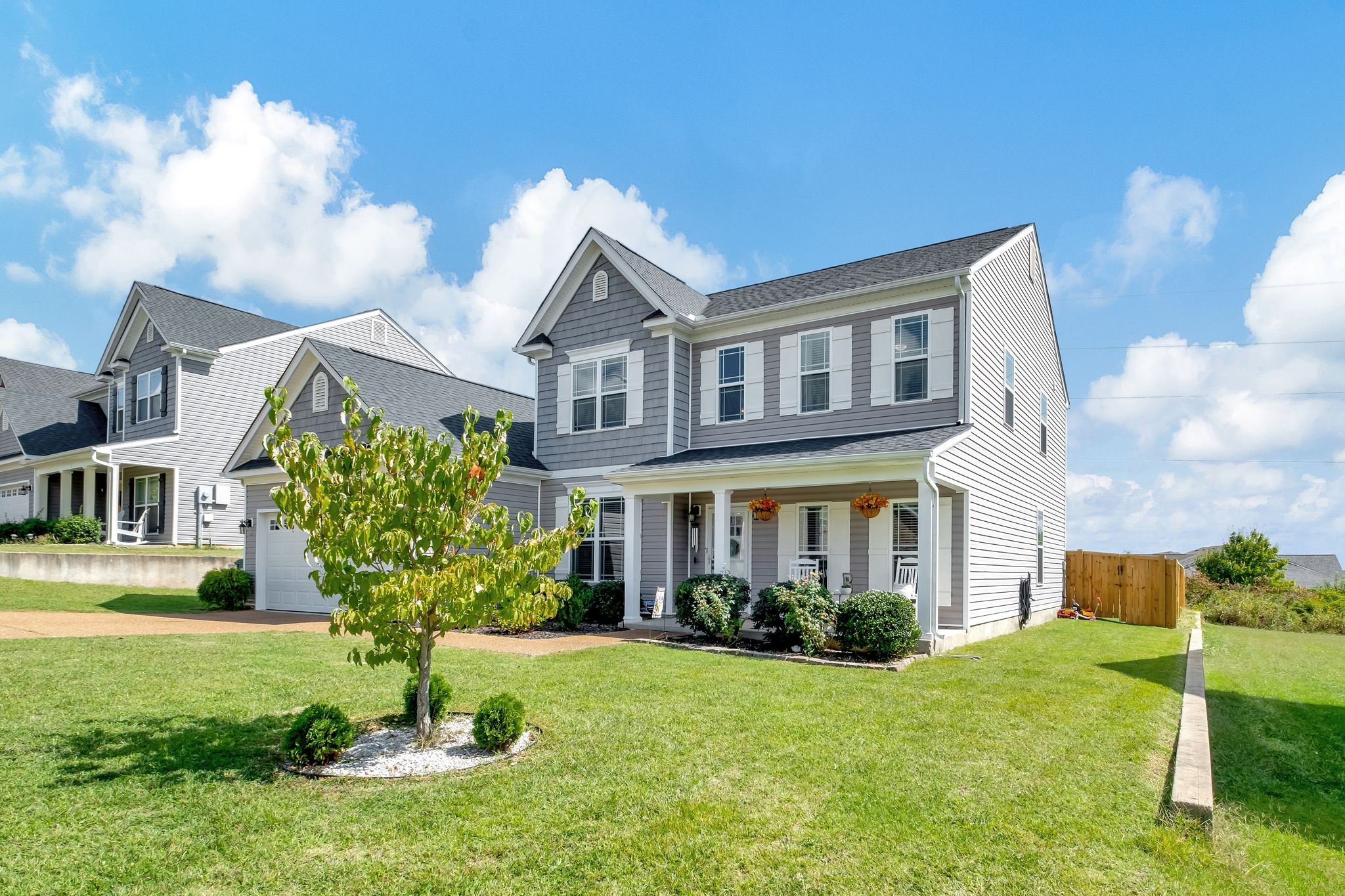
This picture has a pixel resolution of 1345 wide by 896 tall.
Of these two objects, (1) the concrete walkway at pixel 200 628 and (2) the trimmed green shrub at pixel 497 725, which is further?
(1) the concrete walkway at pixel 200 628

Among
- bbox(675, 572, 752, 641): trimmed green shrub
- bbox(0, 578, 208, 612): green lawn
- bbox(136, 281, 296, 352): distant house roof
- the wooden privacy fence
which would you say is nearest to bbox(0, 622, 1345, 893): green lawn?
bbox(675, 572, 752, 641): trimmed green shrub

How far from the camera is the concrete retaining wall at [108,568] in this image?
19.5 metres

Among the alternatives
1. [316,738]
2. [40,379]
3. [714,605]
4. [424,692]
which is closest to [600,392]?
[714,605]

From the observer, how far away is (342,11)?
1233cm

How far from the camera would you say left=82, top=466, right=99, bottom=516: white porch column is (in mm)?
25812

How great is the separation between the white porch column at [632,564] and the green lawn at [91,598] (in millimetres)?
10231

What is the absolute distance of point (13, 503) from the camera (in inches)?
1151

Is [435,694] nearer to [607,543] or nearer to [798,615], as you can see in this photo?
[798,615]

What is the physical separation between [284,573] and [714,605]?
11648mm

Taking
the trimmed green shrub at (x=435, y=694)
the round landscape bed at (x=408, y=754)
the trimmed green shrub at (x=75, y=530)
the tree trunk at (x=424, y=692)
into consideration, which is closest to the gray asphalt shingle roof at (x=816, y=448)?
the trimmed green shrub at (x=435, y=694)

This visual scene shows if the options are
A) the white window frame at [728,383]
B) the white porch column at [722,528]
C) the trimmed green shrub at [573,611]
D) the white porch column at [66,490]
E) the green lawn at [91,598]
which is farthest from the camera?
the white porch column at [66,490]

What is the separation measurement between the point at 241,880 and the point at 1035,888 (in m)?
3.96

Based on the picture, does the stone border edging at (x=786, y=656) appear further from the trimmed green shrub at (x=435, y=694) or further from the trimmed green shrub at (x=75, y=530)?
the trimmed green shrub at (x=75, y=530)

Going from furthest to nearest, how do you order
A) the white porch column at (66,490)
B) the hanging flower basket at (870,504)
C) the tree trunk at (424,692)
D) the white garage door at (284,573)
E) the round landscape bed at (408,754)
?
the white porch column at (66,490) → the white garage door at (284,573) → the hanging flower basket at (870,504) → the tree trunk at (424,692) → the round landscape bed at (408,754)
